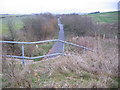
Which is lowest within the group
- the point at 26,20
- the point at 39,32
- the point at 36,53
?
the point at 36,53

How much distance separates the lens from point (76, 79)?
3949 mm

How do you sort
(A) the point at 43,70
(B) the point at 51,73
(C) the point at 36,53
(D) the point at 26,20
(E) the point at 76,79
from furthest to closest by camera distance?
(D) the point at 26,20 < (C) the point at 36,53 < (A) the point at 43,70 < (B) the point at 51,73 < (E) the point at 76,79

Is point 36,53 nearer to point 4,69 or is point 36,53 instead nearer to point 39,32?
point 4,69

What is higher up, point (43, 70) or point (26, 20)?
point (26, 20)

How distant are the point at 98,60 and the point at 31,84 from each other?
284 cm

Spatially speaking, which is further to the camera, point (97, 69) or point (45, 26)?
point (45, 26)

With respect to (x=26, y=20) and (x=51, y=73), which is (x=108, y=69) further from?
(x=26, y=20)

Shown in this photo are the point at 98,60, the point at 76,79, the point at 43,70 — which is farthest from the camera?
the point at 98,60

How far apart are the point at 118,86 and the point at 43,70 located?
2.47m

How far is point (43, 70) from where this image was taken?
180 inches

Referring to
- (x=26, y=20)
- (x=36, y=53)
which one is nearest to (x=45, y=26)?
(x=26, y=20)

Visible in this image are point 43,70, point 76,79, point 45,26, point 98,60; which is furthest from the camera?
point 45,26

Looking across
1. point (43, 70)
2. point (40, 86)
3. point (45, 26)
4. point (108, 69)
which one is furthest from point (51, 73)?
point (45, 26)

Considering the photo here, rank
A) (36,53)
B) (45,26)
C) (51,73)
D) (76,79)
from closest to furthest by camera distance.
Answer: (76,79) < (51,73) < (36,53) < (45,26)
